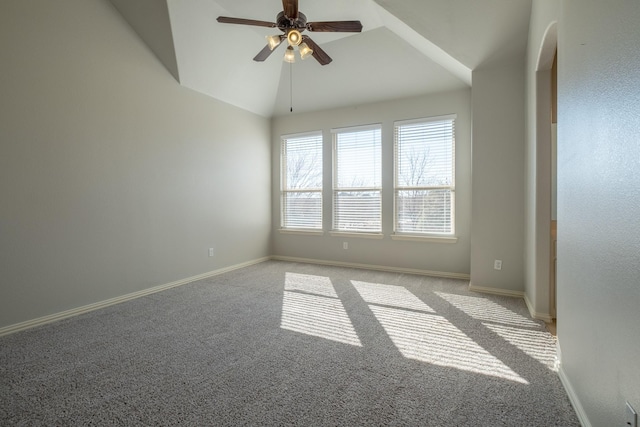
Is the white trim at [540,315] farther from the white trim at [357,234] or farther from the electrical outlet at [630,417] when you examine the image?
the white trim at [357,234]

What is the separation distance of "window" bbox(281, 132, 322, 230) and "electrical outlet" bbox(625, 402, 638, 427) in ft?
15.6

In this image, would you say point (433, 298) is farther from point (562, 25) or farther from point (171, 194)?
point (171, 194)

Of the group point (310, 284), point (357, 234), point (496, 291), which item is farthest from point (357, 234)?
point (496, 291)

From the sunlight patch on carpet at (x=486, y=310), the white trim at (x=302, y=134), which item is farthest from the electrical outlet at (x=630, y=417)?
the white trim at (x=302, y=134)

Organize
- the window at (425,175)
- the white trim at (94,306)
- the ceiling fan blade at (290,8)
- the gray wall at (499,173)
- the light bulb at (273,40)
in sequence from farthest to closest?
the window at (425,175) < the gray wall at (499,173) < the light bulb at (273,40) < the white trim at (94,306) < the ceiling fan blade at (290,8)

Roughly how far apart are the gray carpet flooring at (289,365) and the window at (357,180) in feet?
6.39

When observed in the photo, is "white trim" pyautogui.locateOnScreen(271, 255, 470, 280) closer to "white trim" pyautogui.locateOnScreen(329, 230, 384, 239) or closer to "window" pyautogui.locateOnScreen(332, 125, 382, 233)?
"white trim" pyautogui.locateOnScreen(329, 230, 384, 239)

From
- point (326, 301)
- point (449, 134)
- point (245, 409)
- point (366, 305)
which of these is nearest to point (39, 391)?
point (245, 409)

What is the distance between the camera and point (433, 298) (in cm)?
362

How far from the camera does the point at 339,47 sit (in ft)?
15.0

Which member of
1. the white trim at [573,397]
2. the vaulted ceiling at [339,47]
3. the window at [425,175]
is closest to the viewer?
the white trim at [573,397]

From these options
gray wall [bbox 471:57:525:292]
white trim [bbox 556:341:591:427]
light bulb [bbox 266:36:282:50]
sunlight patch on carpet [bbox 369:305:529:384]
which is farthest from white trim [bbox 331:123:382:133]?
white trim [bbox 556:341:591:427]

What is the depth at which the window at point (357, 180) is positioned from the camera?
520 cm

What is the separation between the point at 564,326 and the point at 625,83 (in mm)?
1494
